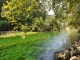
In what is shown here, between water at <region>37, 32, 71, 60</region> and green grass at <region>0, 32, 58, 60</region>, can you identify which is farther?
water at <region>37, 32, 71, 60</region>

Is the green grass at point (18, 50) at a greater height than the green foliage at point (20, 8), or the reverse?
the green foliage at point (20, 8)

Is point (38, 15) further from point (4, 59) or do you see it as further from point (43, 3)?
point (4, 59)

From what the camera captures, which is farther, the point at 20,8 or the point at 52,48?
the point at 52,48

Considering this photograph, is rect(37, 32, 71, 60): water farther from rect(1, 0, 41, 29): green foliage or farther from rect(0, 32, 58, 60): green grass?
rect(1, 0, 41, 29): green foliage

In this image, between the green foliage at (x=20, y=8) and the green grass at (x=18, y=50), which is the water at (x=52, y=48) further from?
the green foliage at (x=20, y=8)

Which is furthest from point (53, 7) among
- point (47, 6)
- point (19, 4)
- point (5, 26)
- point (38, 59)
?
point (5, 26)

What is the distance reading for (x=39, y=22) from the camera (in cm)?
989

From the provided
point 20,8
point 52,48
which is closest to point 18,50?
point 52,48

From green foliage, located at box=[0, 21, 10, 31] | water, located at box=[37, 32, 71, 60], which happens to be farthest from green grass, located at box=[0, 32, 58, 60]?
green foliage, located at box=[0, 21, 10, 31]

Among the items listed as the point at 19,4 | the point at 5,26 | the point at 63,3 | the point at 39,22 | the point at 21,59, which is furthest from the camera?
the point at 5,26

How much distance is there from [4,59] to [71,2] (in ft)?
47.0

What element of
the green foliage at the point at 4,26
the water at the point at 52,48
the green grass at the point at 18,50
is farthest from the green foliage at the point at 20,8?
the green foliage at the point at 4,26

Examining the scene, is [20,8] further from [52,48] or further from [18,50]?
[52,48]

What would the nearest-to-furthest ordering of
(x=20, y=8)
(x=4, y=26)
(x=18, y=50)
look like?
(x=20, y=8)
(x=18, y=50)
(x=4, y=26)
